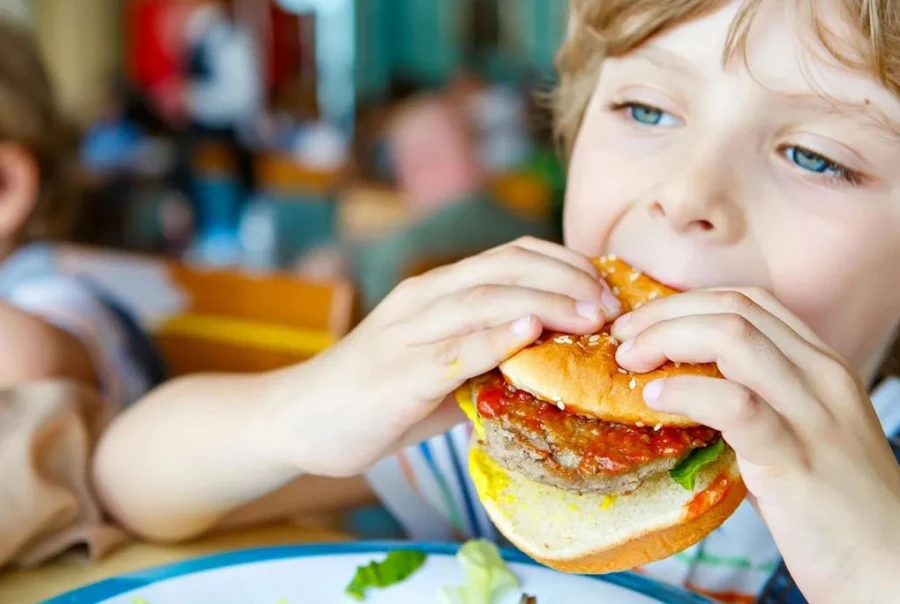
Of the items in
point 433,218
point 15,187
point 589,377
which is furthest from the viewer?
point 433,218

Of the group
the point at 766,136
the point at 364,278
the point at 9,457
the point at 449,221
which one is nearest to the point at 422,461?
the point at 9,457

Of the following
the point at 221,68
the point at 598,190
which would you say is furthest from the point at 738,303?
the point at 221,68

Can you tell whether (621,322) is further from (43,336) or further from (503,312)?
(43,336)

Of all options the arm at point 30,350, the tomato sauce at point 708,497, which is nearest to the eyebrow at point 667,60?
the tomato sauce at point 708,497

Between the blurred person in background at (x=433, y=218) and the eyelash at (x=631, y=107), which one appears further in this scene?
the blurred person in background at (x=433, y=218)

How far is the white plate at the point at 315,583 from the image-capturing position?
0.88 metres

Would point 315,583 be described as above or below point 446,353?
below

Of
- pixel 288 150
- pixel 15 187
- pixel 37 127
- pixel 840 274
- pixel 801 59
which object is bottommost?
pixel 288 150

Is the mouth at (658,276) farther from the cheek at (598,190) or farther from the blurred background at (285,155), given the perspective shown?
the blurred background at (285,155)

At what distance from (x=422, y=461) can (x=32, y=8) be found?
776cm

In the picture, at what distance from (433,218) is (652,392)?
294 centimetres

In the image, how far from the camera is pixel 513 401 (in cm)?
86

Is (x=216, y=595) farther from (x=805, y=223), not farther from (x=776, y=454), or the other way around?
(x=805, y=223)

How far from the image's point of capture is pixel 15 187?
1911 mm
